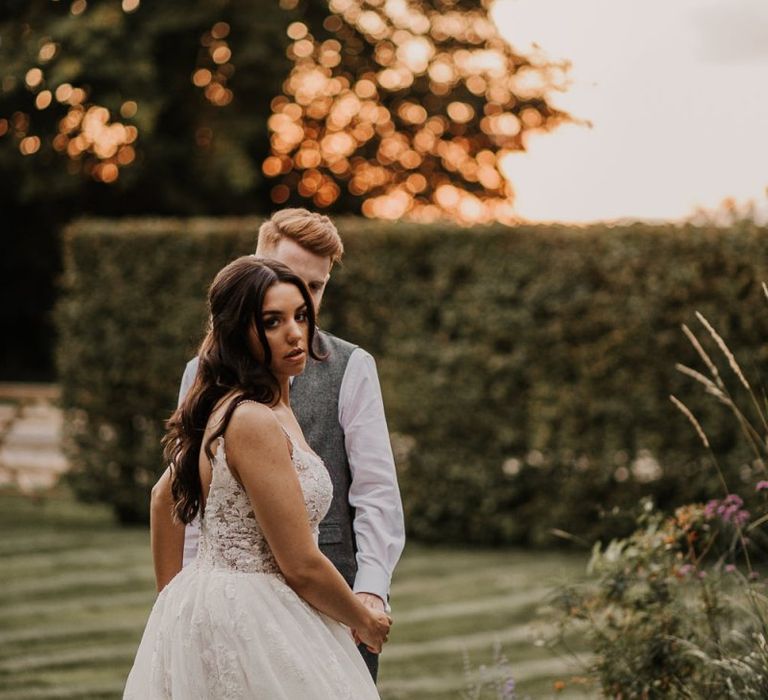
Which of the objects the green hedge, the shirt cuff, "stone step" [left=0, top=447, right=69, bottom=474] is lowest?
"stone step" [left=0, top=447, right=69, bottom=474]

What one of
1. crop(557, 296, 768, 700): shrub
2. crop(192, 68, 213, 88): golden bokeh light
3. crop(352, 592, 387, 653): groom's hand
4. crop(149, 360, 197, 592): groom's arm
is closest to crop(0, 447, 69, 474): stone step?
crop(192, 68, 213, 88): golden bokeh light

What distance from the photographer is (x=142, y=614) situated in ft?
27.1

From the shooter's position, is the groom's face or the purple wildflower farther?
the purple wildflower

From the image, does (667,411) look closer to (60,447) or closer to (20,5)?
(60,447)

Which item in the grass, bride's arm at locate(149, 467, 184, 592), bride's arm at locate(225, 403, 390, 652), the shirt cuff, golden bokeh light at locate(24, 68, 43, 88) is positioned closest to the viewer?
bride's arm at locate(225, 403, 390, 652)

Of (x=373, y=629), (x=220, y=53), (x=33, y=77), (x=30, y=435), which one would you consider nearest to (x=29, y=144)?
(x=33, y=77)

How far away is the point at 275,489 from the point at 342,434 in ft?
2.34

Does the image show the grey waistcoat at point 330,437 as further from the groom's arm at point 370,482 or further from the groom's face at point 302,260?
the groom's face at point 302,260

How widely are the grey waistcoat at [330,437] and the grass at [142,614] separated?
1.47 meters

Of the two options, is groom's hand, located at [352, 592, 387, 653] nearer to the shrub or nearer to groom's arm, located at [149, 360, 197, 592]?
groom's arm, located at [149, 360, 197, 592]

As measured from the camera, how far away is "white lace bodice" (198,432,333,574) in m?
2.80

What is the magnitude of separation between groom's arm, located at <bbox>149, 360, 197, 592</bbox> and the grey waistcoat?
379 millimetres

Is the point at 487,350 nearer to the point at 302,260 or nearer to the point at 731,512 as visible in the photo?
the point at 731,512

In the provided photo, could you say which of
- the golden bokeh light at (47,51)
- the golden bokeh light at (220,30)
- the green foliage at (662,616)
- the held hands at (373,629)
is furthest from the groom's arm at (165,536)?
the golden bokeh light at (220,30)
